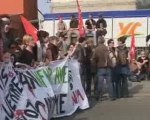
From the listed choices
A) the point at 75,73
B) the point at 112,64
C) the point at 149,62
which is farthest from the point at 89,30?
the point at 75,73

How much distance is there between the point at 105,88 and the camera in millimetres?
16891

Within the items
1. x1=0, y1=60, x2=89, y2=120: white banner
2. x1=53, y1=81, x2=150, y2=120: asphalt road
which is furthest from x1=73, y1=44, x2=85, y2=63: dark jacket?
x1=0, y1=60, x2=89, y2=120: white banner

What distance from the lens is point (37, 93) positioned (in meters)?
11.3

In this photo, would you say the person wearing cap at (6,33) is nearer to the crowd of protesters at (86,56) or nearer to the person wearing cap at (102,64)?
the crowd of protesters at (86,56)

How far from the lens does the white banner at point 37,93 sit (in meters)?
10.6

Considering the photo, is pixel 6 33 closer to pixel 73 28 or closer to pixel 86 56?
pixel 86 56

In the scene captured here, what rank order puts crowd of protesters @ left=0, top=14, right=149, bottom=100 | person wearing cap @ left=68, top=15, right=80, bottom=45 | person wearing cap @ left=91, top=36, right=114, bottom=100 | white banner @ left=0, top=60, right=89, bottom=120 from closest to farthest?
white banner @ left=0, top=60, right=89, bottom=120 < crowd of protesters @ left=0, top=14, right=149, bottom=100 < person wearing cap @ left=91, top=36, right=114, bottom=100 < person wearing cap @ left=68, top=15, right=80, bottom=45

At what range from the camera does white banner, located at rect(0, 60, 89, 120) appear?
1061 cm

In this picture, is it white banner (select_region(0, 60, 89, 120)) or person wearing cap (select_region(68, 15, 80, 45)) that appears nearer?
white banner (select_region(0, 60, 89, 120))

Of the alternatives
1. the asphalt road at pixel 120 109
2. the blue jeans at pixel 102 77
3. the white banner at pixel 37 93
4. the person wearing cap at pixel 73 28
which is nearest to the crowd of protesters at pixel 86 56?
the blue jeans at pixel 102 77

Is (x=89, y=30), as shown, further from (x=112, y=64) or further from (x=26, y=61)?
(x=26, y=61)

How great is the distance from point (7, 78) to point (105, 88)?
6.61 m

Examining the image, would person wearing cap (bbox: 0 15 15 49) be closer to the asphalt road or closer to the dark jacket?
the asphalt road

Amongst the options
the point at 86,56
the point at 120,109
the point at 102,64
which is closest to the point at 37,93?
the point at 120,109
